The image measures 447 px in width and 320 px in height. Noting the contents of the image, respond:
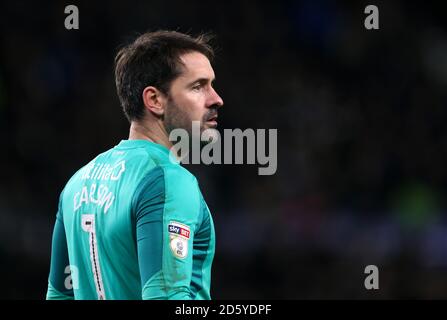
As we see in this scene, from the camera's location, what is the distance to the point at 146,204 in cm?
246

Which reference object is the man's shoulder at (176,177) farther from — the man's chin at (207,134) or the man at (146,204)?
the man's chin at (207,134)

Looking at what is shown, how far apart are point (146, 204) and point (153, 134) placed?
17.2 inches

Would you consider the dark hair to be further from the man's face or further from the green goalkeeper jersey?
the green goalkeeper jersey

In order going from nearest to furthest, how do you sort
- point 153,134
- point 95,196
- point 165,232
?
point 165,232, point 95,196, point 153,134

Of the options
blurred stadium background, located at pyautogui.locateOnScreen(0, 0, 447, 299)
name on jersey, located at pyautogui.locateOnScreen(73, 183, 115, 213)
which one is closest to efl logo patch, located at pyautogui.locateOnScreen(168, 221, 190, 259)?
name on jersey, located at pyautogui.locateOnScreen(73, 183, 115, 213)

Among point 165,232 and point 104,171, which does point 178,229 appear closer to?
point 165,232

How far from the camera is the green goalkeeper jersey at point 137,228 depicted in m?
2.42

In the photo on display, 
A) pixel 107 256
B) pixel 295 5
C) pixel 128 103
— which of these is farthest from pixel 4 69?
pixel 107 256

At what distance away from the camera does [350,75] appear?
7594 mm

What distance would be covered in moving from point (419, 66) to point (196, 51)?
16.8 ft

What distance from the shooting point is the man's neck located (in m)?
2.82

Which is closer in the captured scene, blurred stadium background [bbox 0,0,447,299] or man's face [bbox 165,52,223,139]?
man's face [bbox 165,52,223,139]

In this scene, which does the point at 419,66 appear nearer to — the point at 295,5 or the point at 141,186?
the point at 295,5

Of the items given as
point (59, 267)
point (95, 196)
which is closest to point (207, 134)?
point (95, 196)
